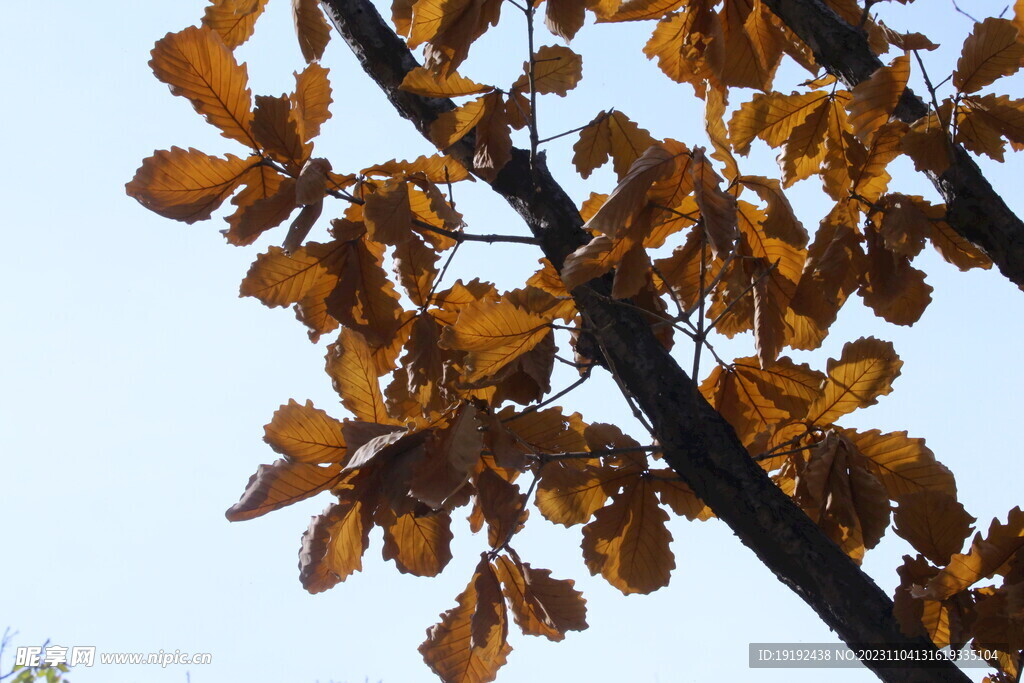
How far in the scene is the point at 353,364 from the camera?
1.36m

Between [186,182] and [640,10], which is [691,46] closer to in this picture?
[640,10]

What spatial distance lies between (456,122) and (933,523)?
1052 mm

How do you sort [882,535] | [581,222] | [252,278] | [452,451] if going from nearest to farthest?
[452,451], [882,535], [252,278], [581,222]

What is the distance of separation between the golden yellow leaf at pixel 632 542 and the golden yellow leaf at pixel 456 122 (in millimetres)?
718

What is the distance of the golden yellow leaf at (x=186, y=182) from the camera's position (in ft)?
4.13

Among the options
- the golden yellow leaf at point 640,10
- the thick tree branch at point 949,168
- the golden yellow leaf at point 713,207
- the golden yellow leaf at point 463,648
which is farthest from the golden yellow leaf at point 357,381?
the thick tree branch at point 949,168

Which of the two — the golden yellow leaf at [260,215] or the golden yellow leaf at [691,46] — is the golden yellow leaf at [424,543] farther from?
the golden yellow leaf at [691,46]

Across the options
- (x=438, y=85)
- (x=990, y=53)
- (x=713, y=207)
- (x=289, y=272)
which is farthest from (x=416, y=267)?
(x=990, y=53)

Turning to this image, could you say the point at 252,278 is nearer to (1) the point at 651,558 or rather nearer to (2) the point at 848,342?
(1) the point at 651,558

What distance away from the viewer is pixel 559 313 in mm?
1436

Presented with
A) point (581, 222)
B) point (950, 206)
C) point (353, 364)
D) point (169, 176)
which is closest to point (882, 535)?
point (950, 206)

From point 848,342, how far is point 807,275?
0.51 feet

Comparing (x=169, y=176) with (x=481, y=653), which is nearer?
(x=169, y=176)

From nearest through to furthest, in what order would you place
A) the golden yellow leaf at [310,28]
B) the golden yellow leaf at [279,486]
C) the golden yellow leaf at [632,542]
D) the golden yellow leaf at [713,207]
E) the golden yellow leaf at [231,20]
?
the golden yellow leaf at [713,207] → the golden yellow leaf at [279,486] → the golden yellow leaf at [632,542] → the golden yellow leaf at [310,28] → the golden yellow leaf at [231,20]
